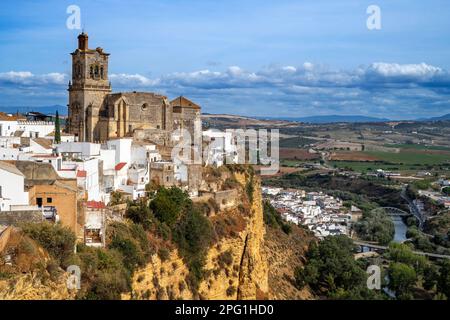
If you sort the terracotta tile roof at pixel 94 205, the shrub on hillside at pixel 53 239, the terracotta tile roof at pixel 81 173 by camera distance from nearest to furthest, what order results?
1. the shrub on hillside at pixel 53 239
2. the terracotta tile roof at pixel 94 205
3. the terracotta tile roof at pixel 81 173

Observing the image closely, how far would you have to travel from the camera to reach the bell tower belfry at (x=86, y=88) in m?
32.1

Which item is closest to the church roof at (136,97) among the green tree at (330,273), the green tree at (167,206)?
the green tree at (167,206)

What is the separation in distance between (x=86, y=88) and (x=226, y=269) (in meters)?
12.5

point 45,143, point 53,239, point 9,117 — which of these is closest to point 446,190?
point 9,117

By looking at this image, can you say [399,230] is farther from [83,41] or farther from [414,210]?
[83,41]

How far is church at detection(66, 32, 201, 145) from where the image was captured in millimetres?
32125

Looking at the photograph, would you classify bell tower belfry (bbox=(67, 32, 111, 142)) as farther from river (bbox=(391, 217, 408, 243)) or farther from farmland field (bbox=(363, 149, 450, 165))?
farmland field (bbox=(363, 149, 450, 165))

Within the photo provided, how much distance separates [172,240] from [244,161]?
14.5 meters

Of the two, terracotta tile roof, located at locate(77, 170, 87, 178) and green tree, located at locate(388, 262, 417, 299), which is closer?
terracotta tile roof, located at locate(77, 170, 87, 178)

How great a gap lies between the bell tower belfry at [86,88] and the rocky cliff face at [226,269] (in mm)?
7588

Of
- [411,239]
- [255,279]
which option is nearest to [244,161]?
[255,279]

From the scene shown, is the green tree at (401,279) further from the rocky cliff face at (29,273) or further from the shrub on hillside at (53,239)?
the rocky cliff face at (29,273)

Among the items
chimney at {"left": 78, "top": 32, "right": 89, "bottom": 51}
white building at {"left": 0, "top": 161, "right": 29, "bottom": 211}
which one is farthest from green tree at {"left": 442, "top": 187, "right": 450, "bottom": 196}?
white building at {"left": 0, "top": 161, "right": 29, "bottom": 211}
